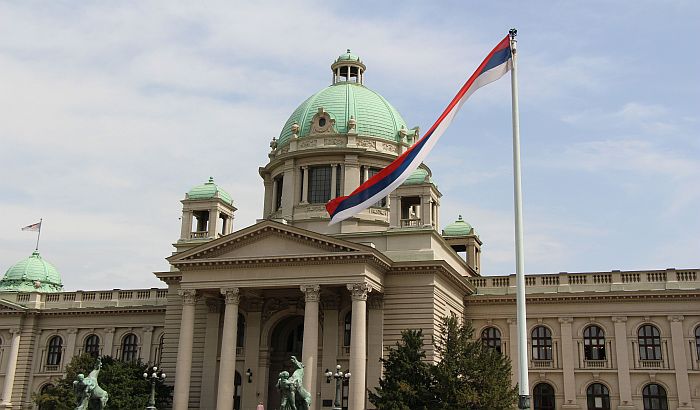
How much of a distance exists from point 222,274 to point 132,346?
62.6 feet

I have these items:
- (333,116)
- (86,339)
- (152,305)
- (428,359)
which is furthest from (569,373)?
(86,339)

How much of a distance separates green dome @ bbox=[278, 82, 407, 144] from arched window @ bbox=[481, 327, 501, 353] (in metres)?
16.6

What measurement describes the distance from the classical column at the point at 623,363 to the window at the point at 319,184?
22.4m

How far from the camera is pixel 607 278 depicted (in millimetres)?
→ 55125

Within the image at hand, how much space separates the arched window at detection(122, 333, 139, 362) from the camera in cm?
6475

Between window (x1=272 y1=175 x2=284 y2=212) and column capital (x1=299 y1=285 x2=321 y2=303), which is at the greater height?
window (x1=272 y1=175 x2=284 y2=212)

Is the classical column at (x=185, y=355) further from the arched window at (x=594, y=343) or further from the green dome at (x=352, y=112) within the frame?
the arched window at (x=594, y=343)

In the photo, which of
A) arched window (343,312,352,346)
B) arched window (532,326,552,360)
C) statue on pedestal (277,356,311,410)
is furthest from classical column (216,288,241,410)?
arched window (532,326,552,360)

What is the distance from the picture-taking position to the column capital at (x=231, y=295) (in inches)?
1951

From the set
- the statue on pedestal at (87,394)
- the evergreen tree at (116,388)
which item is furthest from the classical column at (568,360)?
the statue on pedestal at (87,394)

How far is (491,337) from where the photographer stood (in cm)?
5709

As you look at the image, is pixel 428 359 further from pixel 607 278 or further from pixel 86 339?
pixel 86 339

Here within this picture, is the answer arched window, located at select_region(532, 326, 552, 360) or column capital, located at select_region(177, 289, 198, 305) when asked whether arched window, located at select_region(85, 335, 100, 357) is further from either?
arched window, located at select_region(532, 326, 552, 360)

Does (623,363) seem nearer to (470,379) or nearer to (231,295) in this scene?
(470,379)
